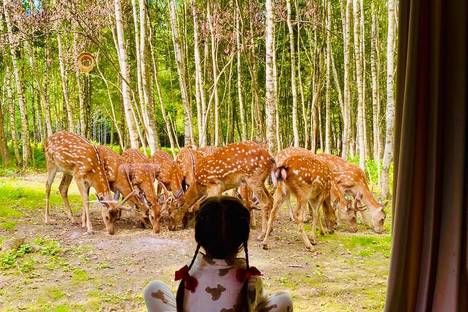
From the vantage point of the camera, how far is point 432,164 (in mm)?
1837

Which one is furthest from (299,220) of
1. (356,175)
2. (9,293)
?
(9,293)

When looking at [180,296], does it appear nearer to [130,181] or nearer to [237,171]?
[237,171]

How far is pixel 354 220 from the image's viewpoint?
464 cm

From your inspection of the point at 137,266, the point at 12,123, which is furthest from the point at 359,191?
the point at 12,123

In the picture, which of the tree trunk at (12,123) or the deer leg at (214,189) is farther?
the tree trunk at (12,123)

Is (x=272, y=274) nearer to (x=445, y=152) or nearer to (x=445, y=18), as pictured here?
(x=445, y=152)

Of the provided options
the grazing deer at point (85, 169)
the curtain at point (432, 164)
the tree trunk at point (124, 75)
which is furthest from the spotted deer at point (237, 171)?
the curtain at point (432, 164)

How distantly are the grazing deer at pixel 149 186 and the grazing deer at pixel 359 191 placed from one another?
5.40 feet

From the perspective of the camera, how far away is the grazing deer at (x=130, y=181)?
14.8ft

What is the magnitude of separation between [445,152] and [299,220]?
2.23 metres

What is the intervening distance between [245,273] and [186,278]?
155 millimetres

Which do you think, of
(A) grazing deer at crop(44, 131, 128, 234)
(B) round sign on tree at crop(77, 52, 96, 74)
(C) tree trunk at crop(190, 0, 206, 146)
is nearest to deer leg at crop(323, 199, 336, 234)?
(A) grazing deer at crop(44, 131, 128, 234)

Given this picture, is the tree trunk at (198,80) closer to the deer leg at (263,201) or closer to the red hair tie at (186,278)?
the deer leg at (263,201)

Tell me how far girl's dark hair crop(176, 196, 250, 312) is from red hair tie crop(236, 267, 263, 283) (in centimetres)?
5
